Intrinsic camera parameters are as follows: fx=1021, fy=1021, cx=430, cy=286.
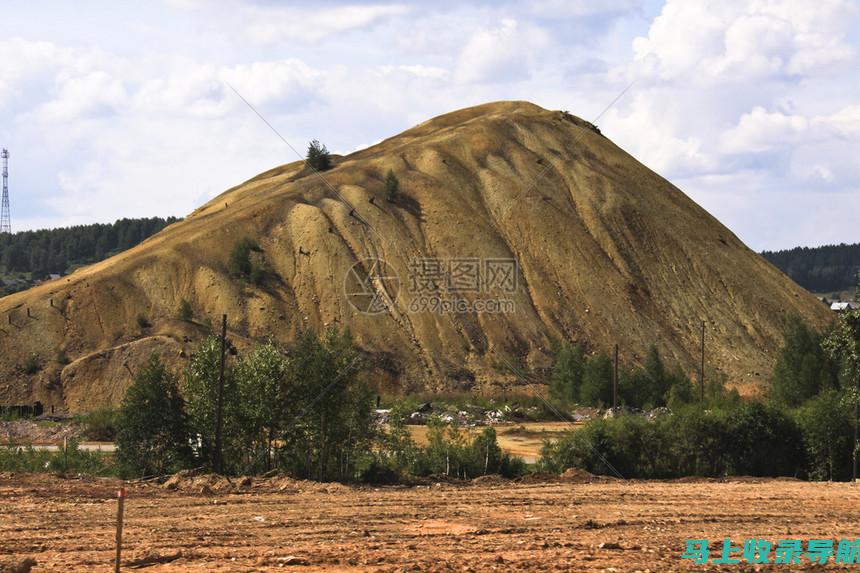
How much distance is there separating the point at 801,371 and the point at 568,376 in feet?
49.2

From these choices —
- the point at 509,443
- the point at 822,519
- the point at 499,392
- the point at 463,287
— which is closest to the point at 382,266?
the point at 463,287

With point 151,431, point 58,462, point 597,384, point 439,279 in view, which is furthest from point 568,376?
point 151,431

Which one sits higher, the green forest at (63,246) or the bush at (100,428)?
the green forest at (63,246)

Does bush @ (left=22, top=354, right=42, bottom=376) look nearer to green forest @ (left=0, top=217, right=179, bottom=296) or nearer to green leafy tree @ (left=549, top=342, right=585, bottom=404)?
green leafy tree @ (left=549, top=342, right=585, bottom=404)

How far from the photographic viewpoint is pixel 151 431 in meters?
32.8

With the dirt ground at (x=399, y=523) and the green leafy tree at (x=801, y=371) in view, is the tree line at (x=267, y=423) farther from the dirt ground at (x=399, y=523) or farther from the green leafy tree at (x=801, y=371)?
the green leafy tree at (x=801, y=371)

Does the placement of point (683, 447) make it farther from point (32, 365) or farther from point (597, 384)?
point (32, 365)

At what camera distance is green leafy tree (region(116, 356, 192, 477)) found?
3269 cm

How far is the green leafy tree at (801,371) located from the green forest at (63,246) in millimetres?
106885

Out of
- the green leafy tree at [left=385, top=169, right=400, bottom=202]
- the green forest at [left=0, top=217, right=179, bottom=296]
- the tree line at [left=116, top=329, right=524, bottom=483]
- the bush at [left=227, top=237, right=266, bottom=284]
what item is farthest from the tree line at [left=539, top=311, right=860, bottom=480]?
the green forest at [left=0, top=217, right=179, bottom=296]

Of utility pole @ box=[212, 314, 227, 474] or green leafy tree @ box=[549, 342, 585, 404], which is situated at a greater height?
green leafy tree @ box=[549, 342, 585, 404]

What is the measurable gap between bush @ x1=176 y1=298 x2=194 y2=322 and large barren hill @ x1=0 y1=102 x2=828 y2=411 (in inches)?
41.4

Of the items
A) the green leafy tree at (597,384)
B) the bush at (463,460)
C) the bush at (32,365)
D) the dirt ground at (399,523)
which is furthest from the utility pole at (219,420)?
the bush at (32,365)

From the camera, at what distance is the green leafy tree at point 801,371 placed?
6163 centimetres
